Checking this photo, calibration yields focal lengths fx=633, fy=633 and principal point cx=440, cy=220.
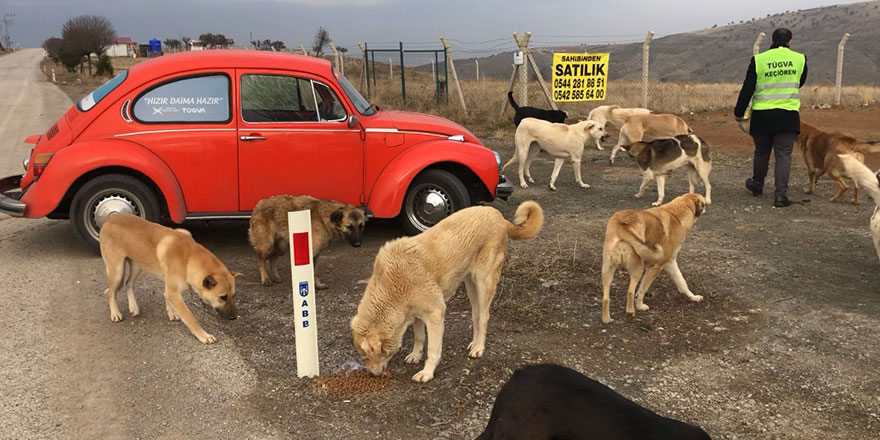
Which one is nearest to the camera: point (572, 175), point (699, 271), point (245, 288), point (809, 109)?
point (245, 288)

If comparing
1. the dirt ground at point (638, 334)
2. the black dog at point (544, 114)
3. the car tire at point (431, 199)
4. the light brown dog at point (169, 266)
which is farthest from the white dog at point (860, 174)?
the light brown dog at point (169, 266)

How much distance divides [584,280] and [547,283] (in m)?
0.39

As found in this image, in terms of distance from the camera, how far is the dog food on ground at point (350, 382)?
4.14 m

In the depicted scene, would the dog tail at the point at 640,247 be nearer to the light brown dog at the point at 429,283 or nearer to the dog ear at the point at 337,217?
the light brown dog at the point at 429,283

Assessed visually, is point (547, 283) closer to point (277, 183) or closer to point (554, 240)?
point (554, 240)

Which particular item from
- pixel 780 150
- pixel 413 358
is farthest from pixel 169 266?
pixel 780 150

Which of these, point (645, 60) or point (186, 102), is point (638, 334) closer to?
point (186, 102)

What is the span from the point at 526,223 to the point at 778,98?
6230 mm

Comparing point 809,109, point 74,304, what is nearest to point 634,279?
point 74,304

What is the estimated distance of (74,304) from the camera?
563 cm

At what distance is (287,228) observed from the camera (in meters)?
6.14

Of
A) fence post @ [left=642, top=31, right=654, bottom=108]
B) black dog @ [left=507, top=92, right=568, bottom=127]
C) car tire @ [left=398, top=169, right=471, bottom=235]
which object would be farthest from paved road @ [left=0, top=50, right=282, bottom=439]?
fence post @ [left=642, top=31, right=654, bottom=108]

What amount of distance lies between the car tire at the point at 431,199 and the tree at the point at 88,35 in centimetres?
4691

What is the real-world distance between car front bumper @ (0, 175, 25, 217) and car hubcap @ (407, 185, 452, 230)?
4072mm
